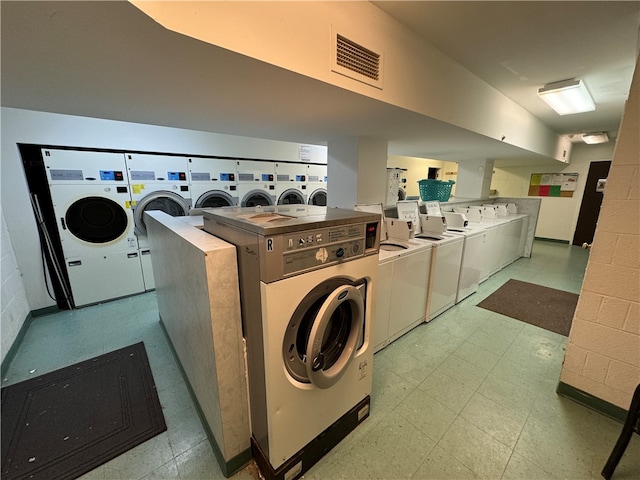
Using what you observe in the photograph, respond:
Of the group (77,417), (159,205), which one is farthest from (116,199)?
(77,417)

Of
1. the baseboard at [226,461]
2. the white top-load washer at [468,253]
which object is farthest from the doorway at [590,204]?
the baseboard at [226,461]

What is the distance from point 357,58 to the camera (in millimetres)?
1359

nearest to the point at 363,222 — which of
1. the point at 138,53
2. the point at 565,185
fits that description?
the point at 138,53

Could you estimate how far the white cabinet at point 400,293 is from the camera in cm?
207

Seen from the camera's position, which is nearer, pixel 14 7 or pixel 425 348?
pixel 14 7

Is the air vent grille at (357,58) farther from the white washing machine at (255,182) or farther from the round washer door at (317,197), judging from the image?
the round washer door at (317,197)

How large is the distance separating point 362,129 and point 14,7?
2058mm

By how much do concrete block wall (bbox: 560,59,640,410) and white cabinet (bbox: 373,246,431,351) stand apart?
107cm

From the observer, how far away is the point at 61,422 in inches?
61.6

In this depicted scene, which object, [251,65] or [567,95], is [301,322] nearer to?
[251,65]

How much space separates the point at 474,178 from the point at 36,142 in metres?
6.41

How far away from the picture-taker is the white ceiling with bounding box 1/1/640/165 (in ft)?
2.85

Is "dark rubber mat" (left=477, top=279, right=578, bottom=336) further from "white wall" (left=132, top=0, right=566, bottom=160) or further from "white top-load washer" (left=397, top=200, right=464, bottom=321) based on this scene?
"white wall" (left=132, top=0, right=566, bottom=160)

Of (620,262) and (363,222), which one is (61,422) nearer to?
(363,222)
